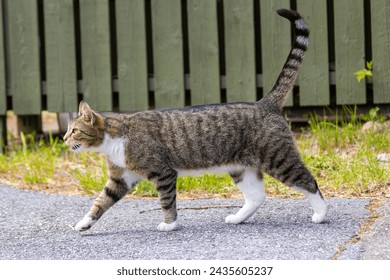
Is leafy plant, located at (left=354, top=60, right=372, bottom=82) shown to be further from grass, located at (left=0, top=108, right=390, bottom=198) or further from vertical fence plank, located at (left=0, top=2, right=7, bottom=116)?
vertical fence plank, located at (left=0, top=2, right=7, bottom=116)

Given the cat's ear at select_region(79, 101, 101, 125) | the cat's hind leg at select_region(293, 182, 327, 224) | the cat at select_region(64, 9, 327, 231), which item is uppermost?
the cat's ear at select_region(79, 101, 101, 125)

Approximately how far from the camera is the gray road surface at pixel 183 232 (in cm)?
453

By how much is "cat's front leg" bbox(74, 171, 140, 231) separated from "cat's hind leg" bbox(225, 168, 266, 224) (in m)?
0.74

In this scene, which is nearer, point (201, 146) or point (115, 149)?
point (115, 149)

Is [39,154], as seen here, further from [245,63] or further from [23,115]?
[245,63]

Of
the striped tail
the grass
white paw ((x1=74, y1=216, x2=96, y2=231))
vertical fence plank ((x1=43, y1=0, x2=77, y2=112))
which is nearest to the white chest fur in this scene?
white paw ((x1=74, y1=216, x2=96, y2=231))

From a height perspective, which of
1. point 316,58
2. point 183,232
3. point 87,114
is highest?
point 316,58

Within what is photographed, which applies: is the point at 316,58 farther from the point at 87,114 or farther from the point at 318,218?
the point at 87,114

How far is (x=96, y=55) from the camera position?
807 cm

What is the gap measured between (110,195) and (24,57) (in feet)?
11.2

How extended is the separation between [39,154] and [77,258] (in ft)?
11.3

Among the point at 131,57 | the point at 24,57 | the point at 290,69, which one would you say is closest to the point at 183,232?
the point at 290,69

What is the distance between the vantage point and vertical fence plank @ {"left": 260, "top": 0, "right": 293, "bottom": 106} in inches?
302

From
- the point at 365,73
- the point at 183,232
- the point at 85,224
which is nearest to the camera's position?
the point at 183,232
